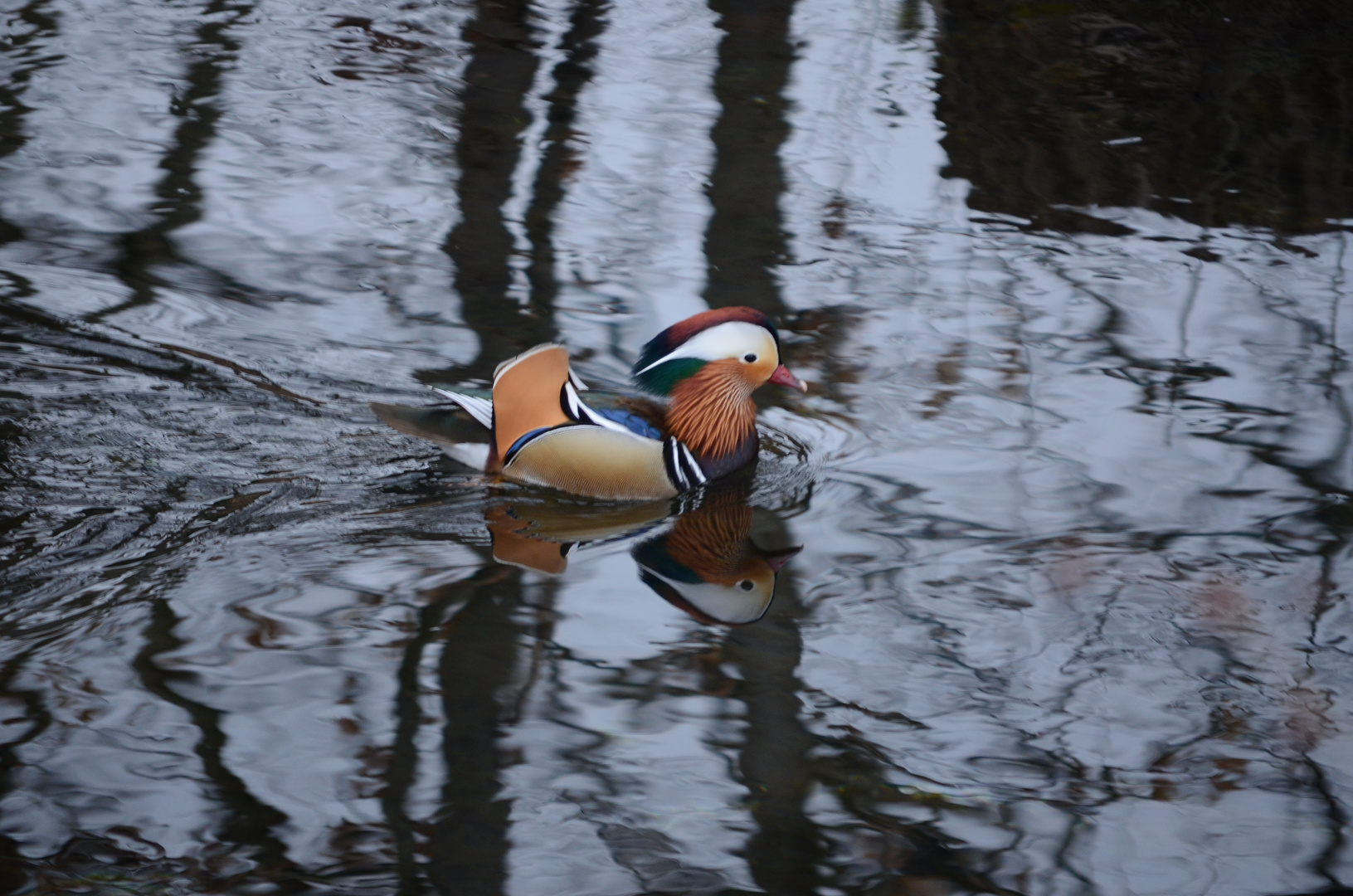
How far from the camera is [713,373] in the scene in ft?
16.2

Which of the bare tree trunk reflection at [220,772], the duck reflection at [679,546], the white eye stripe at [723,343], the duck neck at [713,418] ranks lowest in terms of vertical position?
the bare tree trunk reflection at [220,772]

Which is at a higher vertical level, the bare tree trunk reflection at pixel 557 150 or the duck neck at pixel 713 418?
the bare tree trunk reflection at pixel 557 150

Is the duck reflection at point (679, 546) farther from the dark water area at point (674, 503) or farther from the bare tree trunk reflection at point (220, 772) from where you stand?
the bare tree trunk reflection at point (220, 772)

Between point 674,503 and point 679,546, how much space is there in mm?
361

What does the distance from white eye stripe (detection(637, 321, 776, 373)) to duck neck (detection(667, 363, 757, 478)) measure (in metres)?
0.06

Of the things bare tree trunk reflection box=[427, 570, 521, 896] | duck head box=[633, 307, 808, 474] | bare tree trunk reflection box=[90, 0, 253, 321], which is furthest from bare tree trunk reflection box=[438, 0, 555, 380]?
bare tree trunk reflection box=[427, 570, 521, 896]

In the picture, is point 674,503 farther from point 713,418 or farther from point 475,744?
point 475,744

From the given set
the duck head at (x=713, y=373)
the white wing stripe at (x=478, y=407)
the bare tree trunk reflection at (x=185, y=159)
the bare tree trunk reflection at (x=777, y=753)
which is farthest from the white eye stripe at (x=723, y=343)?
the bare tree trunk reflection at (x=185, y=159)

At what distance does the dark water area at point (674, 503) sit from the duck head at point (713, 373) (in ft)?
0.76

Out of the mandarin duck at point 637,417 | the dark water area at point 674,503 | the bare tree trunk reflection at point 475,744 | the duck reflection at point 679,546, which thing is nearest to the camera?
the bare tree trunk reflection at point 475,744

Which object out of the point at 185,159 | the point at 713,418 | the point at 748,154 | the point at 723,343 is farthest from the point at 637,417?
the point at 185,159

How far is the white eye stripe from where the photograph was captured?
193 inches

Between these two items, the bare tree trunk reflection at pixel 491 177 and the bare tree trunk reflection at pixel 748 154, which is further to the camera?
the bare tree trunk reflection at pixel 748 154

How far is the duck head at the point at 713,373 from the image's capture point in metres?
4.88
